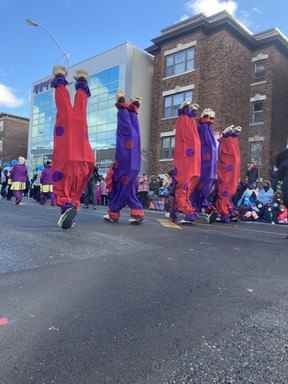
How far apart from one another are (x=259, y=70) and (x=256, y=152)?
554 centimetres

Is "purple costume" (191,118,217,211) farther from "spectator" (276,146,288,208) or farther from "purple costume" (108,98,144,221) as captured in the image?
"purple costume" (108,98,144,221)

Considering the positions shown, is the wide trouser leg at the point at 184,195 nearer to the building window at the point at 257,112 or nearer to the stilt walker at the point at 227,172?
the stilt walker at the point at 227,172

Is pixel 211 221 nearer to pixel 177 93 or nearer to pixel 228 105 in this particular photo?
pixel 228 105

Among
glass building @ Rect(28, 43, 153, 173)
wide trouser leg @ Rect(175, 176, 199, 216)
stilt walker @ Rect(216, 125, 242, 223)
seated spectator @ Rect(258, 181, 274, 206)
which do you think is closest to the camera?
wide trouser leg @ Rect(175, 176, 199, 216)

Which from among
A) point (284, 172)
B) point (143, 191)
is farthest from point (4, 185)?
point (284, 172)

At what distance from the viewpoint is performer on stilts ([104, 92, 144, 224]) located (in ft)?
23.7

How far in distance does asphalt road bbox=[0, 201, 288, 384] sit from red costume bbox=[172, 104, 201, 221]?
3.30 metres

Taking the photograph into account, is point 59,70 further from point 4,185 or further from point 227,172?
point 4,185

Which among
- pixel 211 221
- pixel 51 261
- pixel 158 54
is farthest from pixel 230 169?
pixel 158 54

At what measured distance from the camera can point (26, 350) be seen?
1.85m

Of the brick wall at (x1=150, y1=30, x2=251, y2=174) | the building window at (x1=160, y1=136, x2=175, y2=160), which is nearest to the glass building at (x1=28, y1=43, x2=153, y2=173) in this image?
the building window at (x1=160, y1=136, x2=175, y2=160)

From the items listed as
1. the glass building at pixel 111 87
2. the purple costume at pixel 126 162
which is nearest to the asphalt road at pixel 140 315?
the purple costume at pixel 126 162

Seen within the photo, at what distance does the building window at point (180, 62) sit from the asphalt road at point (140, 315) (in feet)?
67.2

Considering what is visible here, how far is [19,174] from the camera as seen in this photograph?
44.8 feet
